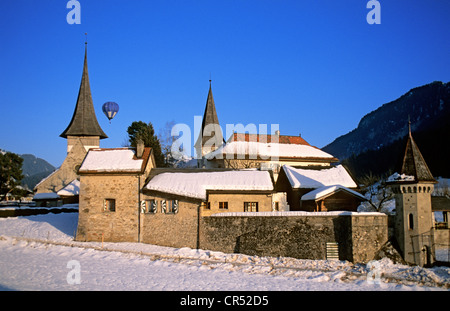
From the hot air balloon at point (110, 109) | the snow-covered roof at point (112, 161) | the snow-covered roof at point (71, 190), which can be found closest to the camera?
the snow-covered roof at point (112, 161)

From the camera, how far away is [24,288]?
15.3 meters

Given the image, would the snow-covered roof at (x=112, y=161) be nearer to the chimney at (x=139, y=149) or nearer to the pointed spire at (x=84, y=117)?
the chimney at (x=139, y=149)

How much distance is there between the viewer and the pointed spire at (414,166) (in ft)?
76.3

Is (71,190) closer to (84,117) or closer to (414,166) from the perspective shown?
(84,117)

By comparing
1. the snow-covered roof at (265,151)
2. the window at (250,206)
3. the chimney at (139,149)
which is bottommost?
the window at (250,206)

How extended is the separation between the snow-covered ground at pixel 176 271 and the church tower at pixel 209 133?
33.4 meters

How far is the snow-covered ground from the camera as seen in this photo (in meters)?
16.8

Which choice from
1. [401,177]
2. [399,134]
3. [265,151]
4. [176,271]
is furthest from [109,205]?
[399,134]

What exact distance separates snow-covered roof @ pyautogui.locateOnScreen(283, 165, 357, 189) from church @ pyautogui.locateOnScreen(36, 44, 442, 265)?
0.30 ft

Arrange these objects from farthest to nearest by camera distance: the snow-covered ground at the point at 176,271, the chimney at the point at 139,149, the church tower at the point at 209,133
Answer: the church tower at the point at 209,133, the chimney at the point at 139,149, the snow-covered ground at the point at 176,271

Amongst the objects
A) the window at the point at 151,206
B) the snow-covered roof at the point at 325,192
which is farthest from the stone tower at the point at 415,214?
the window at the point at 151,206

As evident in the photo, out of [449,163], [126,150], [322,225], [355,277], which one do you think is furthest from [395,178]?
[449,163]

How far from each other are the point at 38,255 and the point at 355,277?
18093mm
